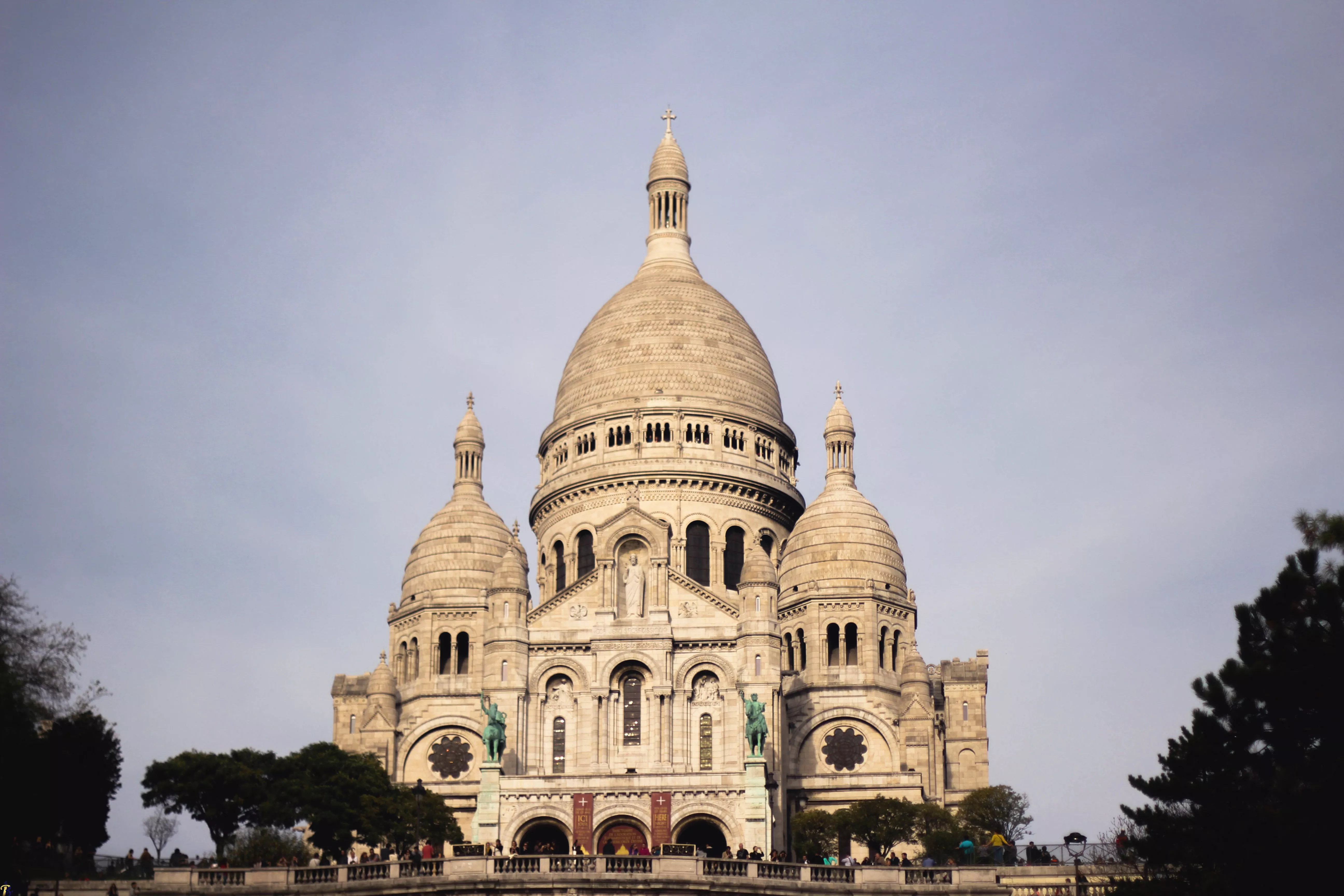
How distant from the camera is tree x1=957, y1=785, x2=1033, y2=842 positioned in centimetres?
8438

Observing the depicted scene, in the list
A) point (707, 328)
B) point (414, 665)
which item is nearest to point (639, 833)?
point (414, 665)

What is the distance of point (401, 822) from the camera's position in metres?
76.4

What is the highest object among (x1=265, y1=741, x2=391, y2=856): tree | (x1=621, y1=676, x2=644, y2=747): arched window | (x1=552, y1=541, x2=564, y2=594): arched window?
(x1=552, y1=541, x2=564, y2=594): arched window

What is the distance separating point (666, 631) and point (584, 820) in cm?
963

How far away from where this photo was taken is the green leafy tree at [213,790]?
7350cm

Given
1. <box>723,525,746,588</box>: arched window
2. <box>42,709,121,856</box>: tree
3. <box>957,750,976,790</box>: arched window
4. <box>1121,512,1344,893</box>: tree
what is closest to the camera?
<box>1121,512,1344,893</box>: tree

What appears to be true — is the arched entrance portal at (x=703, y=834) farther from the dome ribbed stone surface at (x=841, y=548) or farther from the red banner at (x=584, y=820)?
the dome ribbed stone surface at (x=841, y=548)

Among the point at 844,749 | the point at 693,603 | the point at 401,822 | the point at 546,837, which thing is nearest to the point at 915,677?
the point at 844,749

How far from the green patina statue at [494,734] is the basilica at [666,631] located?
14 cm

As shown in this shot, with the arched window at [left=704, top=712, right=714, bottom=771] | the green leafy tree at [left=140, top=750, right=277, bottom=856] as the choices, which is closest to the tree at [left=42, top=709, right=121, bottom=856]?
the green leafy tree at [left=140, top=750, right=277, bottom=856]

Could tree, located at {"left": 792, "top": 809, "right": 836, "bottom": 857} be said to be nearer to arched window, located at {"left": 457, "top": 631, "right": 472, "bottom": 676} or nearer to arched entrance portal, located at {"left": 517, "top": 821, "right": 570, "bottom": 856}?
arched entrance portal, located at {"left": 517, "top": 821, "right": 570, "bottom": 856}

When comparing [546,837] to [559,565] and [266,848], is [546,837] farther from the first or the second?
[559,565]

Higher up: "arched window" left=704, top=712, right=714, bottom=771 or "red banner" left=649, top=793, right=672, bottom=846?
"arched window" left=704, top=712, right=714, bottom=771

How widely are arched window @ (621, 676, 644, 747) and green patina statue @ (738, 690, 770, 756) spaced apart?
28.0 feet
